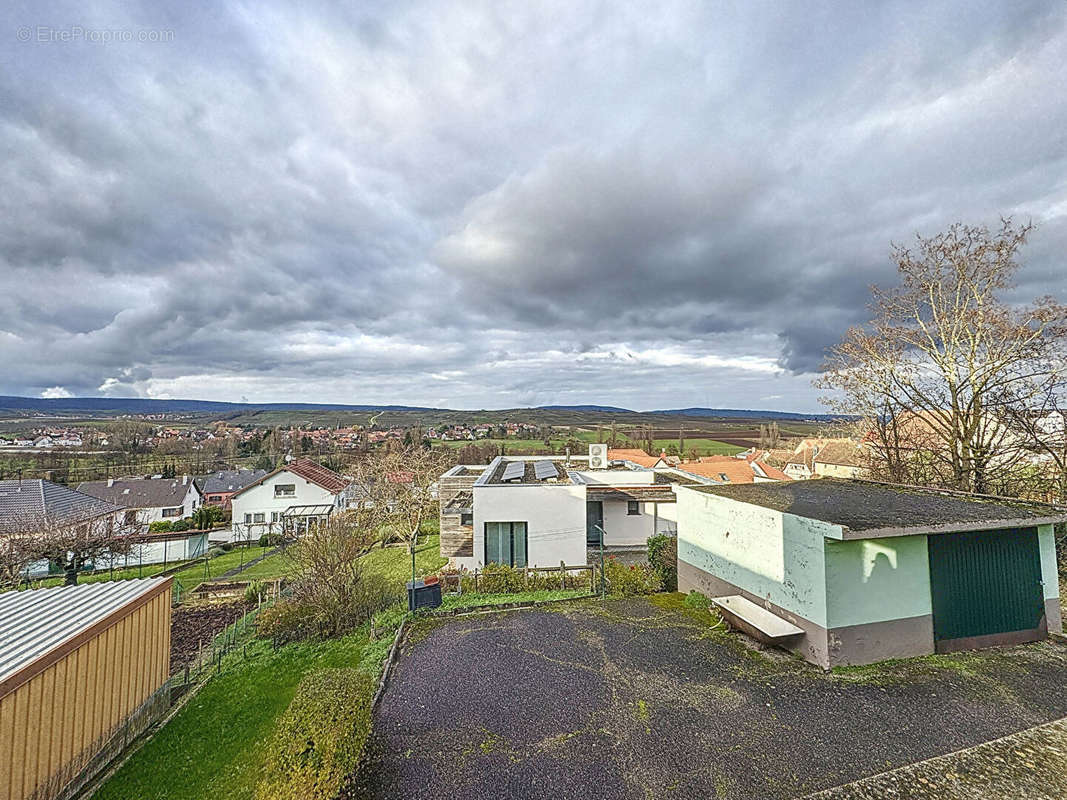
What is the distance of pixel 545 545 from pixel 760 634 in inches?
274

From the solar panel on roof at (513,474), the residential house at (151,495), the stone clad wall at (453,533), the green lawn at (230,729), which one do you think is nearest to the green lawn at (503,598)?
the green lawn at (230,729)

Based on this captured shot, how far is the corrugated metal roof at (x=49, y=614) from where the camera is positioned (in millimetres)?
4617

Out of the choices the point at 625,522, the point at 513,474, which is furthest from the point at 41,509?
the point at 625,522

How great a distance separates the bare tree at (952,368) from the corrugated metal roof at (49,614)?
15693 millimetres

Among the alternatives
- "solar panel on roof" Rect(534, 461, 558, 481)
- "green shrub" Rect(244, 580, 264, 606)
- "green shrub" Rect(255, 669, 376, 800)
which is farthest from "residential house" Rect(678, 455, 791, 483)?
"green shrub" Rect(255, 669, 376, 800)

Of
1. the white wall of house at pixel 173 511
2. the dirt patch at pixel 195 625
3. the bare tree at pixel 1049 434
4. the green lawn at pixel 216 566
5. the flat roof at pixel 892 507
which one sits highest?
the bare tree at pixel 1049 434

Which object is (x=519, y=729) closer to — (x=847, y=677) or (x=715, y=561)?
(x=847, y=677)

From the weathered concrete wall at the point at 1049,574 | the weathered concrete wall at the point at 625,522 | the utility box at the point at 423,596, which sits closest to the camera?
the weathered concrete wall at the point at 1049,574

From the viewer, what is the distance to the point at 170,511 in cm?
3447

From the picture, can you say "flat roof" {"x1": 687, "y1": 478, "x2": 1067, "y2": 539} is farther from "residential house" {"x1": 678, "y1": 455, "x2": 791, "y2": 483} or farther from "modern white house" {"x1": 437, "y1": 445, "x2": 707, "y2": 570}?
"residential house" {"x1": 678, "y1": 455, "x2": 791, "y2": 483}

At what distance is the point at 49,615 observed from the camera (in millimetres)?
5609

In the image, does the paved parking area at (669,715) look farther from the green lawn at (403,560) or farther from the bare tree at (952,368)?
the green lawn at (403,560)

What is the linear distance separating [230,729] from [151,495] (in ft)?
129

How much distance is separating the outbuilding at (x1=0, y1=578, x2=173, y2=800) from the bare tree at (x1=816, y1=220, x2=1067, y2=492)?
613 inches
